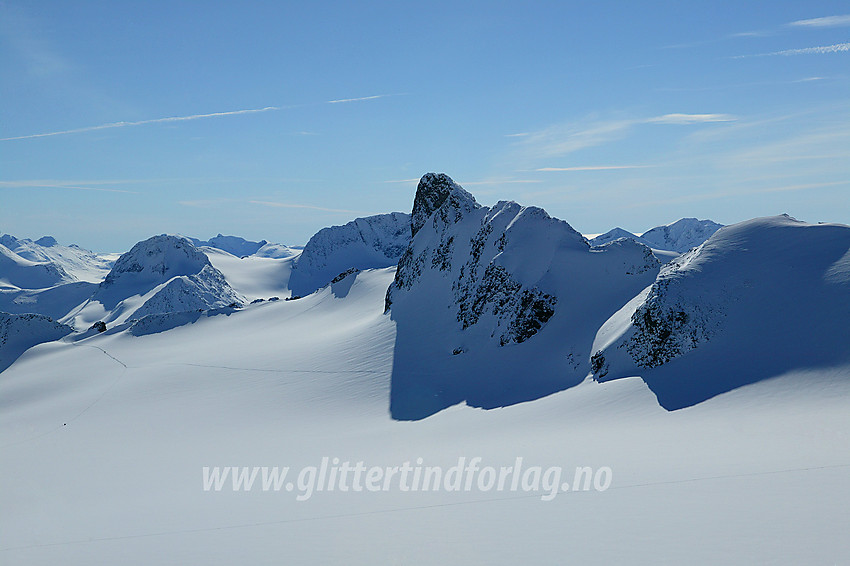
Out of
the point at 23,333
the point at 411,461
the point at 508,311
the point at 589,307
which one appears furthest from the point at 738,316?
the point at 23,333

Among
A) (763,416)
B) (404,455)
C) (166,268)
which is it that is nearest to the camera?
(763,416)

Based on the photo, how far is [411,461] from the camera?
15.6 meters

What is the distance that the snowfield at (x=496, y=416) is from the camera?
28.5 feet

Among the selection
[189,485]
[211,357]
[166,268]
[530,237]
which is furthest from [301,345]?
[166,268]

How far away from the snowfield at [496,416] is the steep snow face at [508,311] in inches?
6.2

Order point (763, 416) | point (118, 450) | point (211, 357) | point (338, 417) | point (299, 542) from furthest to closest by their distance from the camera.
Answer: point (211, 357) < point (338, 417) < point (118, 450) < point (763, 416) < point (299, 542)

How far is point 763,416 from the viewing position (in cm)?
1421

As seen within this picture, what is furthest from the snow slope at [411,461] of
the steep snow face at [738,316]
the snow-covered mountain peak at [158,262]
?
the snow-covered mountain peak at [158,262]

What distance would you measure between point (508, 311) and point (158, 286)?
170040 millimetres

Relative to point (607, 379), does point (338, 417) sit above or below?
below

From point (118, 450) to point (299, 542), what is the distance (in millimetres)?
18011

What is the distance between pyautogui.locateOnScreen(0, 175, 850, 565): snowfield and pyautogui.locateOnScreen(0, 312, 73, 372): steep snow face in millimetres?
19959

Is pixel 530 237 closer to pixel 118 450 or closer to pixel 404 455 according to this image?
pixel 404 455

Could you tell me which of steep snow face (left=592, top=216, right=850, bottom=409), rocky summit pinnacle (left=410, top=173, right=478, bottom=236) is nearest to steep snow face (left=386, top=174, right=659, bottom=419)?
steep snow face (left=592, top=216, right=850, bottom=409)
